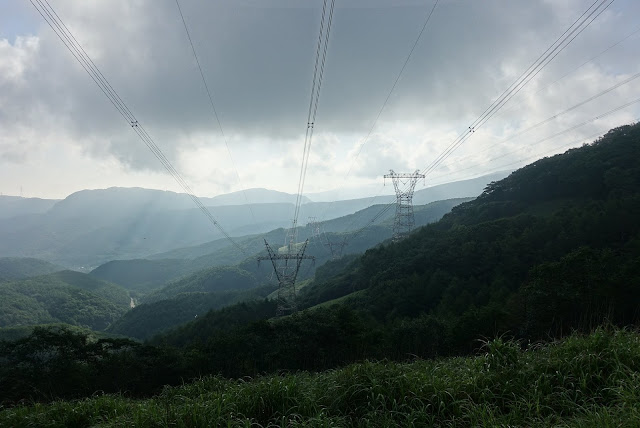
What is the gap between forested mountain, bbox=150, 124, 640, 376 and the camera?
99.6 ft

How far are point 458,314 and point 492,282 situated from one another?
10645 millimetres

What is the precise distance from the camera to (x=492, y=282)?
184 ft

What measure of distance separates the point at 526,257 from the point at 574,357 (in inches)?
2260

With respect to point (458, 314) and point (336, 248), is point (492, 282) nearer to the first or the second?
point (458, 314)

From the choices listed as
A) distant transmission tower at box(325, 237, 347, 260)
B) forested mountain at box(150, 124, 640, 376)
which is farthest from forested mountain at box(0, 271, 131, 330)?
forested mountain at box(150, 124, 640, 376)

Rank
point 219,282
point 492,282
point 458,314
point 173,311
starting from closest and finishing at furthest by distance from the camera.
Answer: point 458,314 → point 492,282 → point 173,311 → point 219,282

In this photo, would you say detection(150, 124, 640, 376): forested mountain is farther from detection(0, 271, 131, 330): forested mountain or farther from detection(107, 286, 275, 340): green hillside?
detection(0, 271, 131, 330): forested mountain

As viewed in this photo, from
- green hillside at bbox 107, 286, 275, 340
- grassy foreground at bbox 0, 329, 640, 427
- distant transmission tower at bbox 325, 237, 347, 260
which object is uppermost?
grassy foreground at bbox 0, 329, 640, 427

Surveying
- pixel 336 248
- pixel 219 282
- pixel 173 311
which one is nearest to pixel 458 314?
pixel 173 311

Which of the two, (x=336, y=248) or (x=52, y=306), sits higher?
(x=336, y=248)

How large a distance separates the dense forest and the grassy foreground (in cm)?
6

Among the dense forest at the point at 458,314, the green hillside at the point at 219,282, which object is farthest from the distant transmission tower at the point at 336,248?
the green hillside at the point at 219,282

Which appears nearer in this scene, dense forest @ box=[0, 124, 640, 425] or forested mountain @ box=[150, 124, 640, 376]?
dense forest @ box=[0, 124, 640, 425]

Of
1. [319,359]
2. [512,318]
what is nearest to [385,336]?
[319,359]
